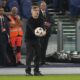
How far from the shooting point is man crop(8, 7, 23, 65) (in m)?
17.9

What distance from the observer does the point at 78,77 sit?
48.8ft

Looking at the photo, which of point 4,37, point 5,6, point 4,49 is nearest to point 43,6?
point 4,37

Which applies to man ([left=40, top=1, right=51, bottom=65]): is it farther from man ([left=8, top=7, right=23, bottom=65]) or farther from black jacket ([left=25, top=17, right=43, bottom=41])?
black jacket ([left=25, top=17, right=43, bottom=41])

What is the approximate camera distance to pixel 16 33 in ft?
59.2

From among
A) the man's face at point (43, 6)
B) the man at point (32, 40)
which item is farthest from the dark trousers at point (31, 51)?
the man's face at point (43, 6)

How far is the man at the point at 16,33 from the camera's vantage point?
1789cm

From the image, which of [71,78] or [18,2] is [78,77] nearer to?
[71,78]

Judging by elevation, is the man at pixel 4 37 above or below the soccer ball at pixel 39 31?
below

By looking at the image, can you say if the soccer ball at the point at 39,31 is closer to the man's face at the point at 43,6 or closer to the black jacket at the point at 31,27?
the black jacket at the point at 31,27

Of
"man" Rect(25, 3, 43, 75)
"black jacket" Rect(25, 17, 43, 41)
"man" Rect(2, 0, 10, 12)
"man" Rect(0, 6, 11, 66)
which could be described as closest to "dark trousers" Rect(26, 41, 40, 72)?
"man" Rect(25, 3, 43, 75)

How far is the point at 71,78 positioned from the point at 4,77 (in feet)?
6.00

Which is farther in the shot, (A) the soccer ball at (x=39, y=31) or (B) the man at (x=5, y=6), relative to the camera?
(B) the man at (x=5, y=6)

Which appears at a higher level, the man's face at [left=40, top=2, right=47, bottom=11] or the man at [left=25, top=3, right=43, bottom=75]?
the man's face at [left=40, top=2, right=47, bottom=11]

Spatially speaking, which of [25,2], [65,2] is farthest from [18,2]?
[65,2]
